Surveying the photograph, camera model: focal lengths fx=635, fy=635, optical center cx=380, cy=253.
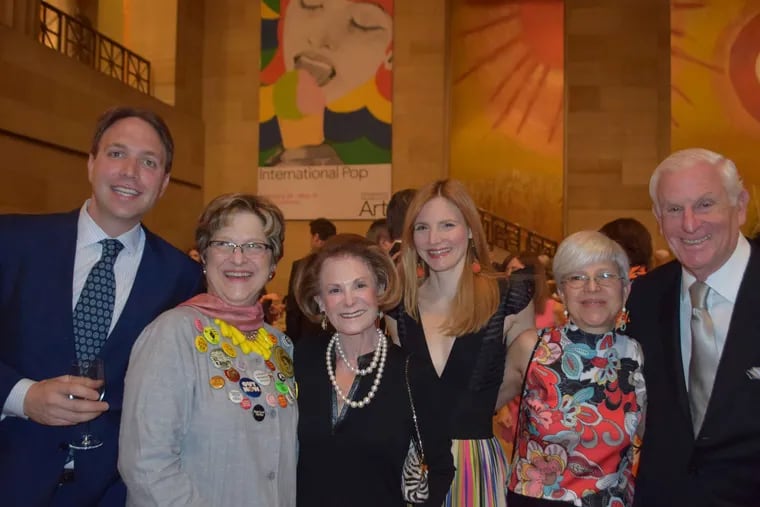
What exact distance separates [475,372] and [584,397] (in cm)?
50

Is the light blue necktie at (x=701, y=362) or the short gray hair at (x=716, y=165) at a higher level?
the short gray hair at (x=716, y=165)

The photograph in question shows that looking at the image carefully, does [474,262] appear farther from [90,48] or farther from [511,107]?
[511,107]

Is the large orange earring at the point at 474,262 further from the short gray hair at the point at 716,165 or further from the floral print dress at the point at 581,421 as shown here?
A: the short gray hair at the point at 716,165

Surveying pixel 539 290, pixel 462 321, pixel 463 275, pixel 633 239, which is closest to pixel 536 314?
pixel 539 290

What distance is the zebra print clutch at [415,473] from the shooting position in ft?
7.15

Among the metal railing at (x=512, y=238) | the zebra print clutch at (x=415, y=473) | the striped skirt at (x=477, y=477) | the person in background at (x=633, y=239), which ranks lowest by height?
the striped skirt at (x=477, y=477)

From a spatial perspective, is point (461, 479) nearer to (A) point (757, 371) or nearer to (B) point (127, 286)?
(A) point (757, 371)

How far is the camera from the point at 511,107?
676 inches

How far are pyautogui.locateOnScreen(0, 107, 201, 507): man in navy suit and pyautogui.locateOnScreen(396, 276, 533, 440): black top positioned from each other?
1174mm

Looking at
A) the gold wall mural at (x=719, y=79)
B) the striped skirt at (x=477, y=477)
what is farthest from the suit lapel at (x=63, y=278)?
the gold wall mural at (x=719, y=79)

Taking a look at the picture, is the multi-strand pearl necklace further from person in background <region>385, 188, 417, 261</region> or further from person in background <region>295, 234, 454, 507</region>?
person in background <region>385, 188, 417, 261</region>

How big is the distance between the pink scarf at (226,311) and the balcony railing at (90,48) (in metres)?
8.34

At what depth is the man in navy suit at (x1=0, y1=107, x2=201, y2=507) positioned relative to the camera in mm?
2078

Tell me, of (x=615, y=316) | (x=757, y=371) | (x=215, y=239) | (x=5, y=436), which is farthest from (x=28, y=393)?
(x=757, y=371)
